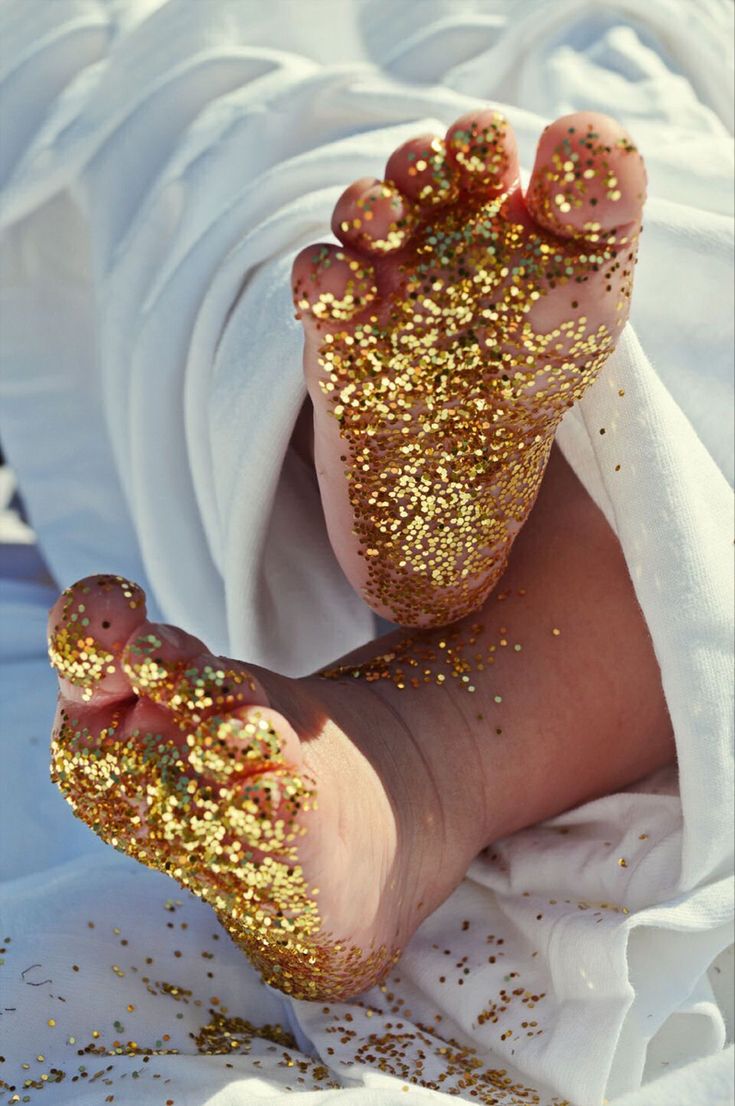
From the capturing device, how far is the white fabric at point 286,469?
73cm

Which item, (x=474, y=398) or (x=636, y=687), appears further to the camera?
(x=636, y=687)

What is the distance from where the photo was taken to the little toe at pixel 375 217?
57 centimetres

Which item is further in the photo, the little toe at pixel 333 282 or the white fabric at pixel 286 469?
the white fabric at pixel 286 469

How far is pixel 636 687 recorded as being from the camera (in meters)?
0.81

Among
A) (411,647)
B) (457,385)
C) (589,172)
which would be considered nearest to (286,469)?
(411,647)

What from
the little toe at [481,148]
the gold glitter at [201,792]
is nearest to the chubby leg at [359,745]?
the gold glitter at [201,792]

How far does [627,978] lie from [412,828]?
152 millimetres

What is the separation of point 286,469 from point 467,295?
1.08 ft

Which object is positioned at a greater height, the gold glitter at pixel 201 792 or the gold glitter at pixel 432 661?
the gold glitter at pixel 201 792

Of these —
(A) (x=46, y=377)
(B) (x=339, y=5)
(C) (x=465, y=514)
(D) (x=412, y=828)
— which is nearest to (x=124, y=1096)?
(D) (x=412, y=828)

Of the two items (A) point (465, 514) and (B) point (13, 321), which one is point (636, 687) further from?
(B) point (13, 321)

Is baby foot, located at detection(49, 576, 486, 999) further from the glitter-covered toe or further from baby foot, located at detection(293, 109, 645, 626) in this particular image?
baby foot, located at detection(293, 109, 645, 626)

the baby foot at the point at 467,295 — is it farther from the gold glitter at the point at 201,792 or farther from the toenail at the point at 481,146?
the gold glitter at the point at 201,792

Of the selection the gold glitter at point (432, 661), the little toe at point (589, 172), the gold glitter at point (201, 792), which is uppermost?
the little toe at point (589, 172)
